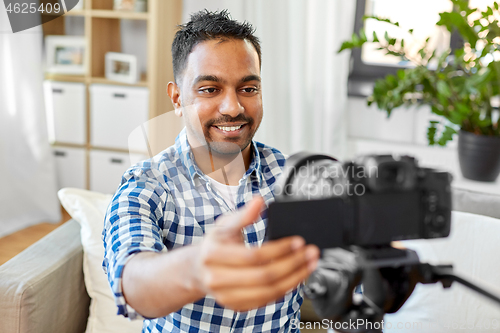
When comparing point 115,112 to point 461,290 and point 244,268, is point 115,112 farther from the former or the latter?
point 244,268

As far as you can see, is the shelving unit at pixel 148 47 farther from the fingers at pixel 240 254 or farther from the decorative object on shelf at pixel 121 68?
the fingers at pixel 240 254

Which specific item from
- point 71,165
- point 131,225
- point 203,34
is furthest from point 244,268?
Result: point 71,165

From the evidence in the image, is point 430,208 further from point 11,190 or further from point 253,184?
point 11,190

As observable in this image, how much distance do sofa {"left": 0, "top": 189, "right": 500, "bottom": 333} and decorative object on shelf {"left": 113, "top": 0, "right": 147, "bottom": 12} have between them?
1.58m

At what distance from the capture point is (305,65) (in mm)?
2414

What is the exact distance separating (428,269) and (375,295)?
0.07 meters

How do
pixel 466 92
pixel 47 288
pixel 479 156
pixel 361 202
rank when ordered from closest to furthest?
1. pixel 361 202
2. pixel 47 288
3. pixel 466 92
4. pixel 479 156

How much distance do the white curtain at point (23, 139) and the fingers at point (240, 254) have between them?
2463mm

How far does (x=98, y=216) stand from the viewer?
1229 mm

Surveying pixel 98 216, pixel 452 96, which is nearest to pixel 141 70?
pixel 98 216

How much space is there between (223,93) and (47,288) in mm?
622

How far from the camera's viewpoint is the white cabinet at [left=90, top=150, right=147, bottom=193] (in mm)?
2621

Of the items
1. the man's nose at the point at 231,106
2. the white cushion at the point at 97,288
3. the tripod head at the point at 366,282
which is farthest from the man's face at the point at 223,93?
the tripod head at the point at 366,282

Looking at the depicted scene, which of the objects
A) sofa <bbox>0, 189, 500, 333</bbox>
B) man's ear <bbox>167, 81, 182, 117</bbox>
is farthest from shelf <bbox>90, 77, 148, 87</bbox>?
man's ear <bbox>167, 81, 182, 117</bbox>
